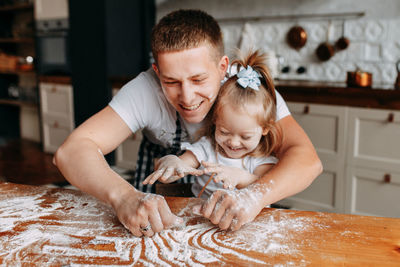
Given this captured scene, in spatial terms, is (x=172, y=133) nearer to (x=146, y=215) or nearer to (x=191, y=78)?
(x=191, y=78)

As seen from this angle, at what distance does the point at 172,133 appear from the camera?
4.85 ft

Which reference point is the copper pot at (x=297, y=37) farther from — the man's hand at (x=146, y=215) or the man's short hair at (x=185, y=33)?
the man's hand at (x=146, y=215)

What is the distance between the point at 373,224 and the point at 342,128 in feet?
5.40

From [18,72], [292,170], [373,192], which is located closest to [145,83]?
[292,170]

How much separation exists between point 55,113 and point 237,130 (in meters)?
3.48

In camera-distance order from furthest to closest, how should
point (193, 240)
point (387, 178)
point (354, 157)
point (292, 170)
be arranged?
point (354, 157) < point (387, 178) < point (292, 170) < point (193, 240)

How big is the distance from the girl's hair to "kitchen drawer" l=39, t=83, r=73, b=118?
3.06 metres

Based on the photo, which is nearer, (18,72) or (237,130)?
(237,130)

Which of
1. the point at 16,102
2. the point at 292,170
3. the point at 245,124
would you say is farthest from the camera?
the point at 16,102

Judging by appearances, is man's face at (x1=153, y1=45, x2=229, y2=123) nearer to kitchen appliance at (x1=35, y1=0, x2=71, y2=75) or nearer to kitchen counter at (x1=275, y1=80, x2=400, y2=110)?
kitchen counter at (x1=275, y1=80, x2=400, y2=110)

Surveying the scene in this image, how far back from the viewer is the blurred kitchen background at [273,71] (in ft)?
7.54

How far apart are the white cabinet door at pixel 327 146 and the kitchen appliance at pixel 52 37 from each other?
275 cm

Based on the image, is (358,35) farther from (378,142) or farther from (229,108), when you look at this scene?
(229,108)

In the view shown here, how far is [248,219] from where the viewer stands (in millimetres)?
818
